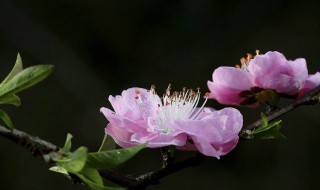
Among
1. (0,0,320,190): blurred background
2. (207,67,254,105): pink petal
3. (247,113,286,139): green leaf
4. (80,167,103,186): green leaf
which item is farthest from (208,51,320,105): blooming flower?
(0,0,320,190): blurred background

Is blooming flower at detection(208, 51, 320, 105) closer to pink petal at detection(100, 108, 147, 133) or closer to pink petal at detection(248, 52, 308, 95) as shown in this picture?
pink petal at detection(248, 52, 308, 95)

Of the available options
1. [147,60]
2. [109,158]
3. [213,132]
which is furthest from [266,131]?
[147,60]

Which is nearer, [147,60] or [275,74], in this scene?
[275,74]

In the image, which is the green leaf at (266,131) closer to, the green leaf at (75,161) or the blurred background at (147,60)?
the green leaf at (75,161)

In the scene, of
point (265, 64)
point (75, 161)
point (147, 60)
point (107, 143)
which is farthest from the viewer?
point (147, 60)

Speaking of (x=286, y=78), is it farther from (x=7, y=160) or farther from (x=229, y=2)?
(x=229, y=2)

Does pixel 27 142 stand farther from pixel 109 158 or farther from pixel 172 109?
pixel 172 109

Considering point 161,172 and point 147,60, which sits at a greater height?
point 161,172
